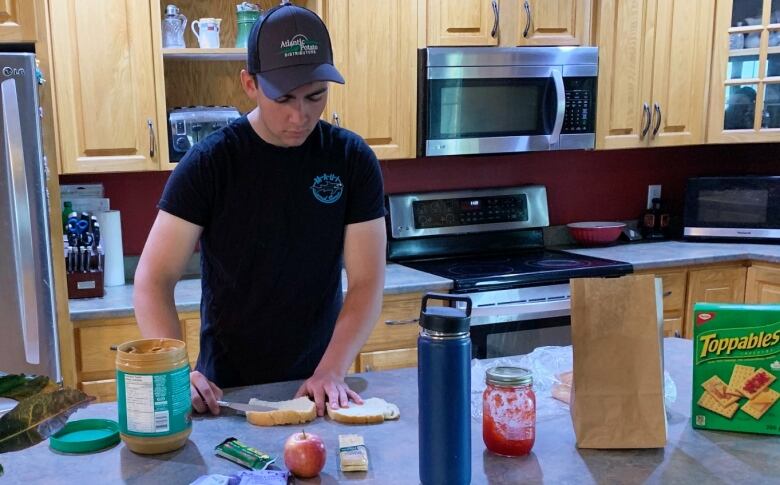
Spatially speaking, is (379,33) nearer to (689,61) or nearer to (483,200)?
(483,200)

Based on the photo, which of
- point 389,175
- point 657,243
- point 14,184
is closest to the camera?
point 14,184

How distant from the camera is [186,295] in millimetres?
2539

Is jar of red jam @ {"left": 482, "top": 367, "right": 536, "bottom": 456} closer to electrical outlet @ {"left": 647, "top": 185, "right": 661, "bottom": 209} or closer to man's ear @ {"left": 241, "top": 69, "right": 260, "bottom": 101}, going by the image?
man's ear @ {"left": 241, "top": 69, "right": 260, "bottom": 101}

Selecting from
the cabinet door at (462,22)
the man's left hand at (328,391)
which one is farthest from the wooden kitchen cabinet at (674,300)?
the man's left hand at (328,391)

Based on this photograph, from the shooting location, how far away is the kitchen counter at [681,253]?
3035mm

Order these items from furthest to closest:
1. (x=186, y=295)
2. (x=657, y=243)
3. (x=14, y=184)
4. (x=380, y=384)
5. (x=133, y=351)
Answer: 1. (x=657, y=243)
2. (x=186, y=295)
3. (x=14, y=184)
4. (x=380, y=384)
5. (x=133, y=351)

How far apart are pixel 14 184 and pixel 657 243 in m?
2.82

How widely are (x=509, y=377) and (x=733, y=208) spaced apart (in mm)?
2728

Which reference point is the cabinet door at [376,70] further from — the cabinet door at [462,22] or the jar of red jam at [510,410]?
the jar of red jam at [510,410]

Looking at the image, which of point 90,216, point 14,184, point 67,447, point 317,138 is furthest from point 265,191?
point 90,216

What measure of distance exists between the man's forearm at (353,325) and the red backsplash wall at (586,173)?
1.61 m

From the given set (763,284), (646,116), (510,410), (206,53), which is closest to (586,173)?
(646,116)

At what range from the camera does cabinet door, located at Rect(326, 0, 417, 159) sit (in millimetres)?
2711

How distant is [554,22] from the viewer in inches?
118
